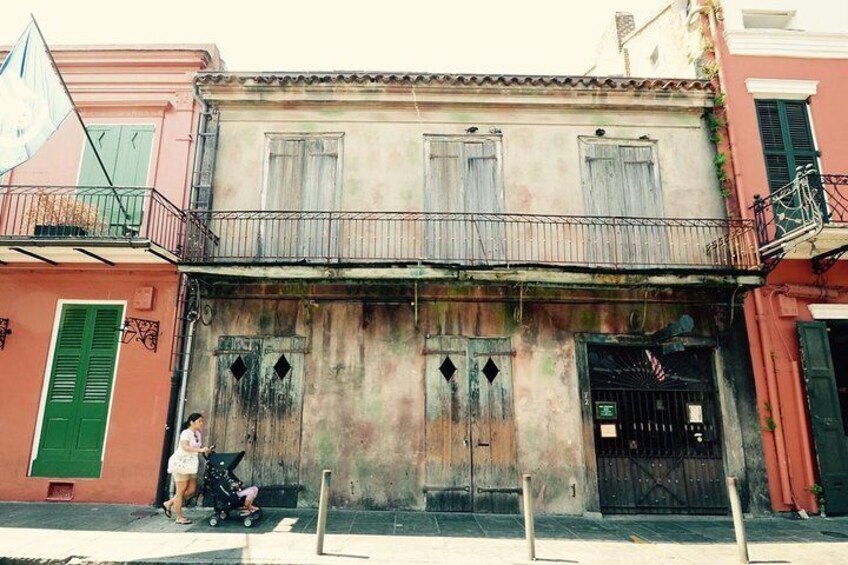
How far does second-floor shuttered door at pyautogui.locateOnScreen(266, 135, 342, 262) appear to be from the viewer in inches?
383

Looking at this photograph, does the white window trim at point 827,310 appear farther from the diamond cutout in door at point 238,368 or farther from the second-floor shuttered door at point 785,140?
the diamond cutout in door at point 238,368

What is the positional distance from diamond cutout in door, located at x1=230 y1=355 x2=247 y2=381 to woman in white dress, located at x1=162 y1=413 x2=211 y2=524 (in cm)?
141

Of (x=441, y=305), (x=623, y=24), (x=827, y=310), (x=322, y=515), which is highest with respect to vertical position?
(x=623, y=24)

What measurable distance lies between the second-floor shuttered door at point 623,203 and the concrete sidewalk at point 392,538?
15.7 feet

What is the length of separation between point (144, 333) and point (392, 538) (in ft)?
19.1

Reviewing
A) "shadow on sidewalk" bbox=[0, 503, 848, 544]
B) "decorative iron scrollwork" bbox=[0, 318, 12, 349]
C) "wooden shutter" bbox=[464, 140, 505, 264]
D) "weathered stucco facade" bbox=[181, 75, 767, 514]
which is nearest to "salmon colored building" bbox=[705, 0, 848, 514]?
"weathered stucco facade" bbox=[181, 75, 767, 514]

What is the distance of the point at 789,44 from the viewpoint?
1061 centimetres

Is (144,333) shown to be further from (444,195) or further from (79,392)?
(444,195)

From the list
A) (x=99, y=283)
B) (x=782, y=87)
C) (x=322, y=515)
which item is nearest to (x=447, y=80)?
(x=782, y=87)

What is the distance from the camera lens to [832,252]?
30.3 feet

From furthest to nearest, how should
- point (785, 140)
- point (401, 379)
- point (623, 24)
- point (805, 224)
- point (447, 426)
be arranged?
point (623, 24), point (785, 140), point (401, 379), point (447, 426), point (805, 224)

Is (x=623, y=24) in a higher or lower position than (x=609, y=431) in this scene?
higher

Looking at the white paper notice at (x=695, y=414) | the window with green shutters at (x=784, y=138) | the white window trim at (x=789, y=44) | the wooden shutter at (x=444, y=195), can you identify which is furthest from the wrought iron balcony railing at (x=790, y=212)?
the wooden shutter at (x=444, y=195)

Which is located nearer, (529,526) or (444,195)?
(529,526)
